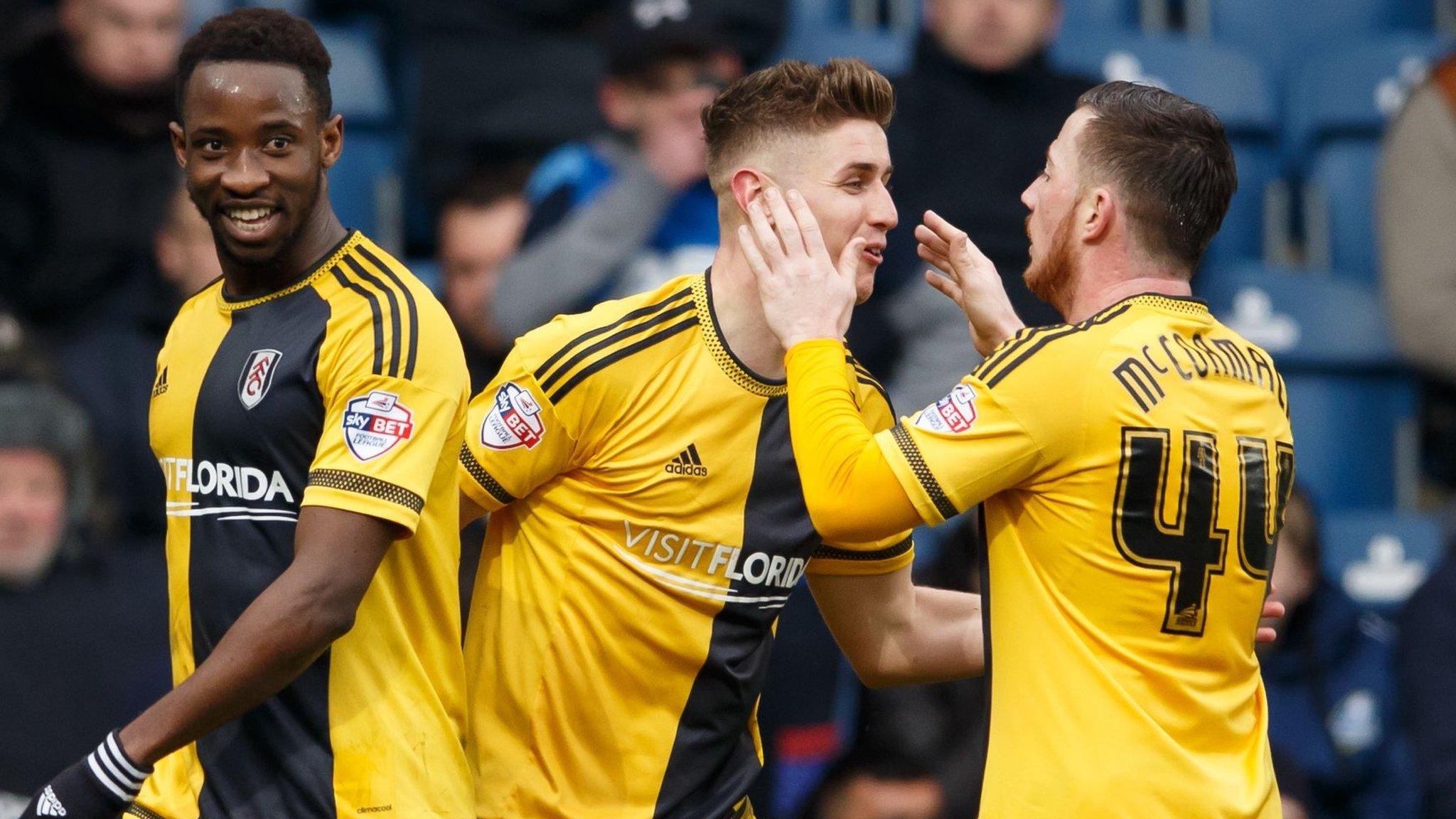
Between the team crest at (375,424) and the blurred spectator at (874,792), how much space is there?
2599mm

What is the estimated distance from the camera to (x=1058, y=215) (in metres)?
3.59

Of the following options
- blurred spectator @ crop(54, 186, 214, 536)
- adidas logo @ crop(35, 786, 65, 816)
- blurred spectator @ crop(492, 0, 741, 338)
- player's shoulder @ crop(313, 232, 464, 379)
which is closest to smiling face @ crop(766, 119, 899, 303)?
player's shoulder @ crop(313, 232, 464, 379)

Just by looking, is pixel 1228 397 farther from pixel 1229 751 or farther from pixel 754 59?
pixel 754 59

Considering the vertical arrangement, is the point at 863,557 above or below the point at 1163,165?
below

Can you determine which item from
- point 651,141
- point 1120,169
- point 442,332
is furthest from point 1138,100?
point 651,141

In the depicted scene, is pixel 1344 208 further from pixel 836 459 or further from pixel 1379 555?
pixel 836 459

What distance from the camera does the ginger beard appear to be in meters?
3.59

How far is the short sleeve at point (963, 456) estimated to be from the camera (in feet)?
11.0

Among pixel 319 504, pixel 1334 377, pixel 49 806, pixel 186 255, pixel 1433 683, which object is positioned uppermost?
pixel 186 255

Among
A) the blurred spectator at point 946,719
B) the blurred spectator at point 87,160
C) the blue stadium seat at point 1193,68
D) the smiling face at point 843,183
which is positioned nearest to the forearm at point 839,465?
the smiling face at point 843,183


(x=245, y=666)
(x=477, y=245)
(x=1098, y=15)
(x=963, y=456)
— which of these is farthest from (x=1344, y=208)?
(x=245, y=666)

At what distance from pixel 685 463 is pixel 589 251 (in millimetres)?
2520

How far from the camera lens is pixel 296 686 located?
3352mm

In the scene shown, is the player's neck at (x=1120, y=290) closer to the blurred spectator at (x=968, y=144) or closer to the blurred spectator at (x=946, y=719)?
the blurred spectator at (x=946, y=719)
